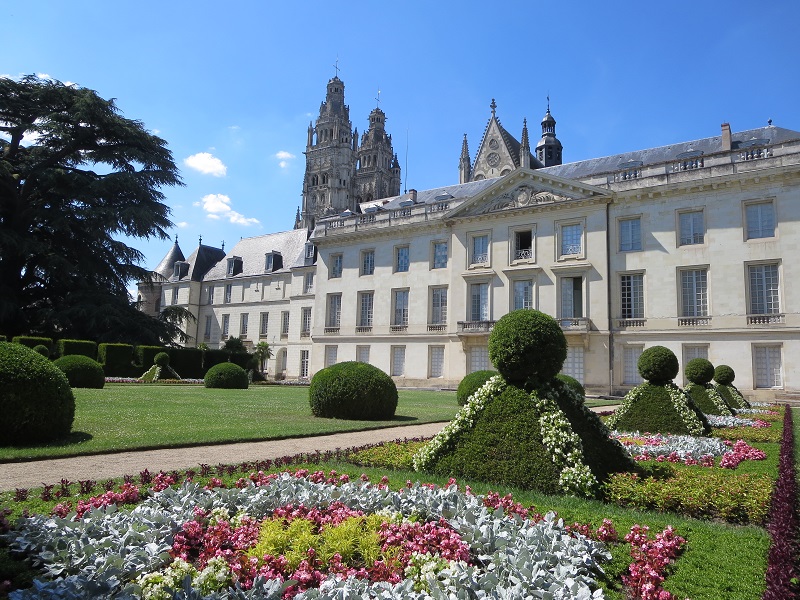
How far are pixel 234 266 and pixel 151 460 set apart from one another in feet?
154

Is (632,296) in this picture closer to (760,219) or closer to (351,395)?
(760,219)

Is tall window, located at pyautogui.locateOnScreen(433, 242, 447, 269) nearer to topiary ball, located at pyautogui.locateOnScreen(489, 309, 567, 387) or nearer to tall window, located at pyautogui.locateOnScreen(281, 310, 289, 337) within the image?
tall window, located at pyautogui.locateOnScreen(281, 310, 289, 337)

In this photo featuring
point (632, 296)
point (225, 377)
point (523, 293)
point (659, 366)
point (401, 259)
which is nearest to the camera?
point (659, 366)

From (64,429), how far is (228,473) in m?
3.81

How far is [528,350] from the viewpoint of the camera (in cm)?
673

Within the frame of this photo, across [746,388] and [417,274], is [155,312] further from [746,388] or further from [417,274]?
[746,388]

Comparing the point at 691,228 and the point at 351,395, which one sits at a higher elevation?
the point at 691,228

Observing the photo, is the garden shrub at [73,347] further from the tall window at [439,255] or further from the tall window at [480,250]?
the tall window at [480,250]

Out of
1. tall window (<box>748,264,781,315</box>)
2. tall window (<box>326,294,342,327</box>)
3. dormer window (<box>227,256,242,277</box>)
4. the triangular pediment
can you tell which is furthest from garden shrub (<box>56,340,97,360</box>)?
tall window (<box>748,264,781,315</box>)

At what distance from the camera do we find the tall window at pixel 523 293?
30375mm

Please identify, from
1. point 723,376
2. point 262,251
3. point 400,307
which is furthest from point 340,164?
point 723,376

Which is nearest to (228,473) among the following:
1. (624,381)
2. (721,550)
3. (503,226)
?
(721,550)

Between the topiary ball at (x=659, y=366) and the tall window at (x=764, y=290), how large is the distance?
16.6 m

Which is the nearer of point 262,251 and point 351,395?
point 351,395
